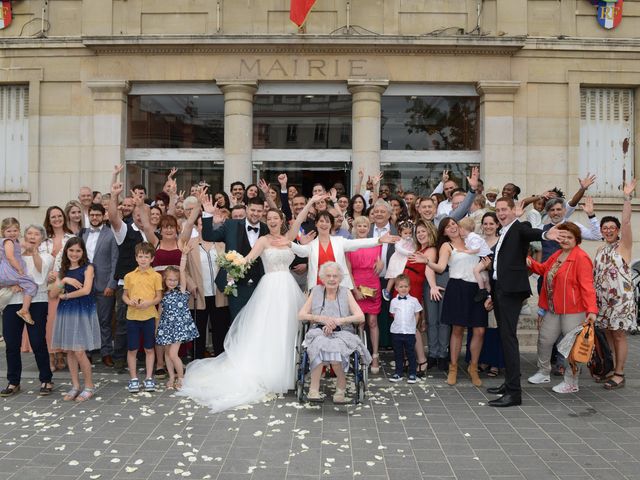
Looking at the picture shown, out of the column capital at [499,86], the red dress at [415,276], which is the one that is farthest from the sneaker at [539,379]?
the column capital at [499,86]

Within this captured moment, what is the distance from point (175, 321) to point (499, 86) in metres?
9.92

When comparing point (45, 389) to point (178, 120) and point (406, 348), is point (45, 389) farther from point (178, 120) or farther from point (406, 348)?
point (178, 120)

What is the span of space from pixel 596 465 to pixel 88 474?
13.6ft

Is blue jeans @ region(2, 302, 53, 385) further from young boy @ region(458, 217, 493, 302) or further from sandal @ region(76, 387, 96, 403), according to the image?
young boy @ region(458, 217, 493, 302)

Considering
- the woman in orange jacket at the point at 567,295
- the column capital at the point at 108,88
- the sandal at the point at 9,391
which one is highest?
the column capital at the point at 108,88

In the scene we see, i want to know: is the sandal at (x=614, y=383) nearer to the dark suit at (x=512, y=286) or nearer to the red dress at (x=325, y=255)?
the dark suit at (x=512, y=286)

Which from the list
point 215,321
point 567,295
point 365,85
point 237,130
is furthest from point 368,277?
point 237,130

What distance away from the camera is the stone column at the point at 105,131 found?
554 inches

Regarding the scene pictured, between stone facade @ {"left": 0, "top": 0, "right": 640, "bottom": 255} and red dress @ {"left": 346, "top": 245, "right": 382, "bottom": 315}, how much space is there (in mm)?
6322

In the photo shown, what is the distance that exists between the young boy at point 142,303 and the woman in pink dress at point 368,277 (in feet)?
8.39

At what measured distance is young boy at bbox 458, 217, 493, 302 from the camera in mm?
7457

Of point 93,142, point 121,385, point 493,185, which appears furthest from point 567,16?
point 121,385

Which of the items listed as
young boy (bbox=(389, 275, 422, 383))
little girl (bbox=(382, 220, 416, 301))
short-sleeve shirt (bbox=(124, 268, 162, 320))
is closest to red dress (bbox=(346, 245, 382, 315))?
little girl (bbox=(382, 220, 416, 301))

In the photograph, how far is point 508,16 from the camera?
13945 mm
